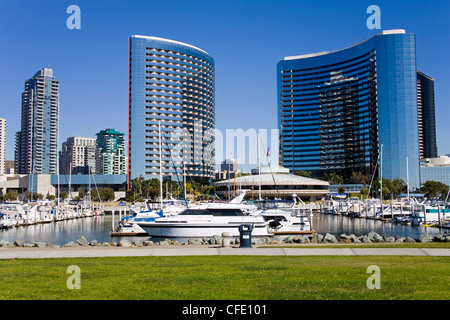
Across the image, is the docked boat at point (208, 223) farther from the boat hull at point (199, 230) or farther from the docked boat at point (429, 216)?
the docked boat at point (429, 216)

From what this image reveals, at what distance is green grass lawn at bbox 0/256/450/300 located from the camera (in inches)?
475

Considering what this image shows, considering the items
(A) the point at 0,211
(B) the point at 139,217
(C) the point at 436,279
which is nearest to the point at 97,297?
(C) the point at 436,279

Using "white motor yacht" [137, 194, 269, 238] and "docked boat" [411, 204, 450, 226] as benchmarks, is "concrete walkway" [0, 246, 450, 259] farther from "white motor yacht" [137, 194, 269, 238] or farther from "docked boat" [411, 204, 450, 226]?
"docked boat" [411, 204, 450, 226]

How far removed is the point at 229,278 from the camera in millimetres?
14328

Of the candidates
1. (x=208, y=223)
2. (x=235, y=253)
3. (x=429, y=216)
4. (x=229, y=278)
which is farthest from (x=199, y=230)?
(x=429, y=216)

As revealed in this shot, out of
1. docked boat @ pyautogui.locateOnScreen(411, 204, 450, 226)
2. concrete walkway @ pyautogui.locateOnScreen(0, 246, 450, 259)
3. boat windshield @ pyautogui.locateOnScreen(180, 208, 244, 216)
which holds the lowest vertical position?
docked boat @ pyautogui.locateOnScreen(411, 204, 450, 226)

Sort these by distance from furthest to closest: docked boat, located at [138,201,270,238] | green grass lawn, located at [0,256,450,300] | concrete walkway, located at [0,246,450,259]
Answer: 1. docked boat, located at [138,201,270,238]
2. concrete walkway, located at [0,246,450,259]
3. green grass lawn, located at [0,256,450,300]

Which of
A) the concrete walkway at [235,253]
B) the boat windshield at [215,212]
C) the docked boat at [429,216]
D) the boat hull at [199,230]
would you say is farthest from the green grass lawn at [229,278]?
the docked boat at [429,216]

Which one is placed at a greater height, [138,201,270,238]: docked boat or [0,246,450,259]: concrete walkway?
[0,246,450,259]: concrete walkway

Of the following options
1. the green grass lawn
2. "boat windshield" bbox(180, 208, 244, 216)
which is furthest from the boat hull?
the green grass lawn

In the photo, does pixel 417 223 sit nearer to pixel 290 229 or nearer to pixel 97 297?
pixel 290 229

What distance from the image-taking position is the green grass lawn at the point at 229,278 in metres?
12.1

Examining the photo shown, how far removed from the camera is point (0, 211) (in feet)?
250

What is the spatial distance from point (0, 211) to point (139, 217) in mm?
33600
